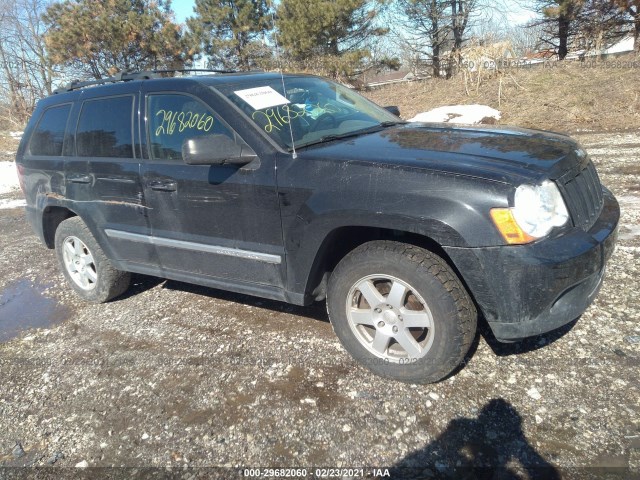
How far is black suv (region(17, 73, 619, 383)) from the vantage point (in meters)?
2.41

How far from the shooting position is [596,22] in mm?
19625

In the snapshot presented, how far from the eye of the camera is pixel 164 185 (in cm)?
345

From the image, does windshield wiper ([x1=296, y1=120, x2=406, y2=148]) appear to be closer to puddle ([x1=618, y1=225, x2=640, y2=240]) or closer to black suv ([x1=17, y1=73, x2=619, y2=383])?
black suv ([x1=17, y1=73, x2=619, y2=383])

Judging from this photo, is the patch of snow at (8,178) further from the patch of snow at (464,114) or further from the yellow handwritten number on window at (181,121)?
the patch of snow at (464,114)

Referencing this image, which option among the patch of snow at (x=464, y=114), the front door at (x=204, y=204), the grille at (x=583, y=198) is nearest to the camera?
the grille at (x=583, y=198)

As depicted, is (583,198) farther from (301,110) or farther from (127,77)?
(127,77)

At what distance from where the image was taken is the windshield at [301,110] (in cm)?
317

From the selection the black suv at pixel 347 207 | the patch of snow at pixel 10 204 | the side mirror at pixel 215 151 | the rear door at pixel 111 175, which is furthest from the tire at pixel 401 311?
the patch of snow at pixel 10 204

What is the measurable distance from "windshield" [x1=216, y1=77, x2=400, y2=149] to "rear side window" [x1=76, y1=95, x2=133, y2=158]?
922 millimetres

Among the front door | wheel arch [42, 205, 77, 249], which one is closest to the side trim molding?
the front door

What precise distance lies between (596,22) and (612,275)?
20.2m

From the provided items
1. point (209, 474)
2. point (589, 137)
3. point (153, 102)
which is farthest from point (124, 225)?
point (589, 137)

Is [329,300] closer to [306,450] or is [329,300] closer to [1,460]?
[306,450]

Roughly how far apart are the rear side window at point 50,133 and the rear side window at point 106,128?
0.29 m
